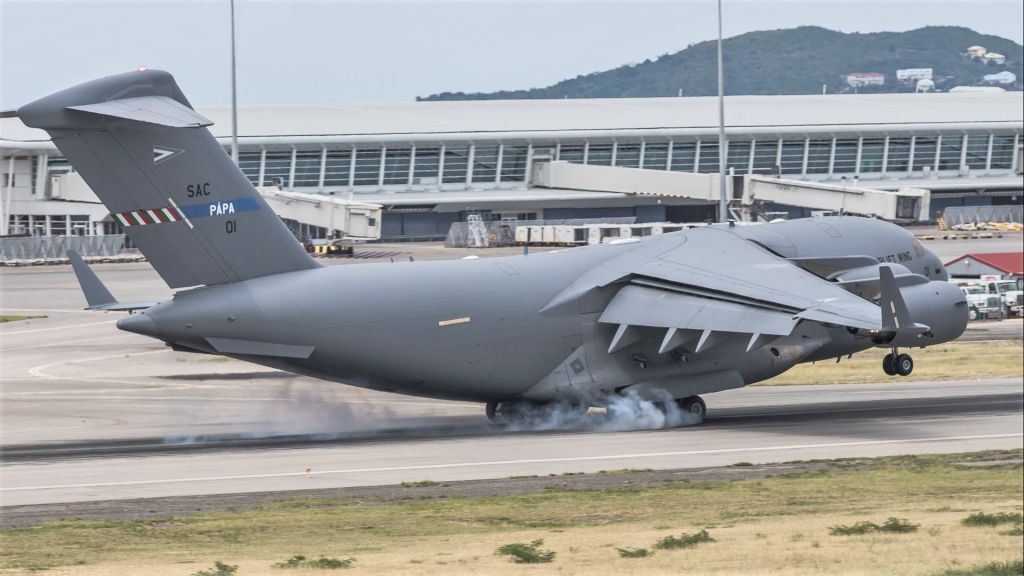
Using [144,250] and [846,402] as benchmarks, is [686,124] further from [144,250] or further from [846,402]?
[144,250]

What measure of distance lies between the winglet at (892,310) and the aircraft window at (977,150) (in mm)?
84232

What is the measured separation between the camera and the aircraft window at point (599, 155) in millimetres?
97062

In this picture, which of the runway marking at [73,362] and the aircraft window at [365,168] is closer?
the runway marking at [73,362]

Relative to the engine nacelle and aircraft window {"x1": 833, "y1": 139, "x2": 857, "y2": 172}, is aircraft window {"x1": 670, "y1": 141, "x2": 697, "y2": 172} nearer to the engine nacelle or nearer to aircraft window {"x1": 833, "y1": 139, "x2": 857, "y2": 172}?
aircraft window {"x1": 833, "y1": 139, "x2": 857, "y2": 172}

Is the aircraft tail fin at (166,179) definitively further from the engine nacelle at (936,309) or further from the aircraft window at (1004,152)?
the aircraft window at (1004,152)

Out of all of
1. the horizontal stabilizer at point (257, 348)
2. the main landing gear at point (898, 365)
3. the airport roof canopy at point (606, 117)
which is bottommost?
the main landing gear at point (898, 365)

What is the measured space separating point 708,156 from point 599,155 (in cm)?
832

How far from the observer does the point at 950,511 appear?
69.1 feet

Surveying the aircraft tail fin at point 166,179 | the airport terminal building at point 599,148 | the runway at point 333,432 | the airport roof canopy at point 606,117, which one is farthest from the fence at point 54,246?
the aircraft tail fin at point 166,179

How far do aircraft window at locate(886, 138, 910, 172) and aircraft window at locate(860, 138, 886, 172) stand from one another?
0.68 m

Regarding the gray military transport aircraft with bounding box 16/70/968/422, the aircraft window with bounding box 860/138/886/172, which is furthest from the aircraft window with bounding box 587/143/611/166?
the gray military transport aircraft with bounding box 16/70/968/422

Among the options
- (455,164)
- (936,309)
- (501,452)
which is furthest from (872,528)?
(455,164)

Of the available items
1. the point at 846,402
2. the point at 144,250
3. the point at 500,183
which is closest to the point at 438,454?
the point at 144,250

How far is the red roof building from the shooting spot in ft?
215
